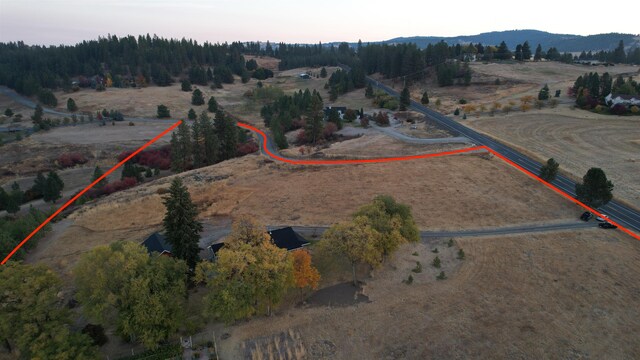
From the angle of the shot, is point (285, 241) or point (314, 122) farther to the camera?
point (314, 122)

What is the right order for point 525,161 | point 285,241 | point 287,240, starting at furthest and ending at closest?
1. point 525,161
2. point 287,240
3. point 285,241

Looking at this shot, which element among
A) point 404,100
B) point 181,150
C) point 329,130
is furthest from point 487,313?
point 404,100

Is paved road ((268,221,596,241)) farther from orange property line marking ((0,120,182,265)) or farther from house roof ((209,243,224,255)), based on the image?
orange property line marking ((0,120,182,265))

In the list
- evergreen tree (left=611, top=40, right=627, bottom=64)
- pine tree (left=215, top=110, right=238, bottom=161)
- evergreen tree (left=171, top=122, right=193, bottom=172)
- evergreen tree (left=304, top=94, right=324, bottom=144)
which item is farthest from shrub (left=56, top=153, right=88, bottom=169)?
evergreen tree (left=611, top=40, right=627, bottom=64)

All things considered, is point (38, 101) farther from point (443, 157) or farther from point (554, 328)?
point (554, 328)

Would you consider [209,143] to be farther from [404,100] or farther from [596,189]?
[596,189]

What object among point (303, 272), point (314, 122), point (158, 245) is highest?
point (314, 122)
